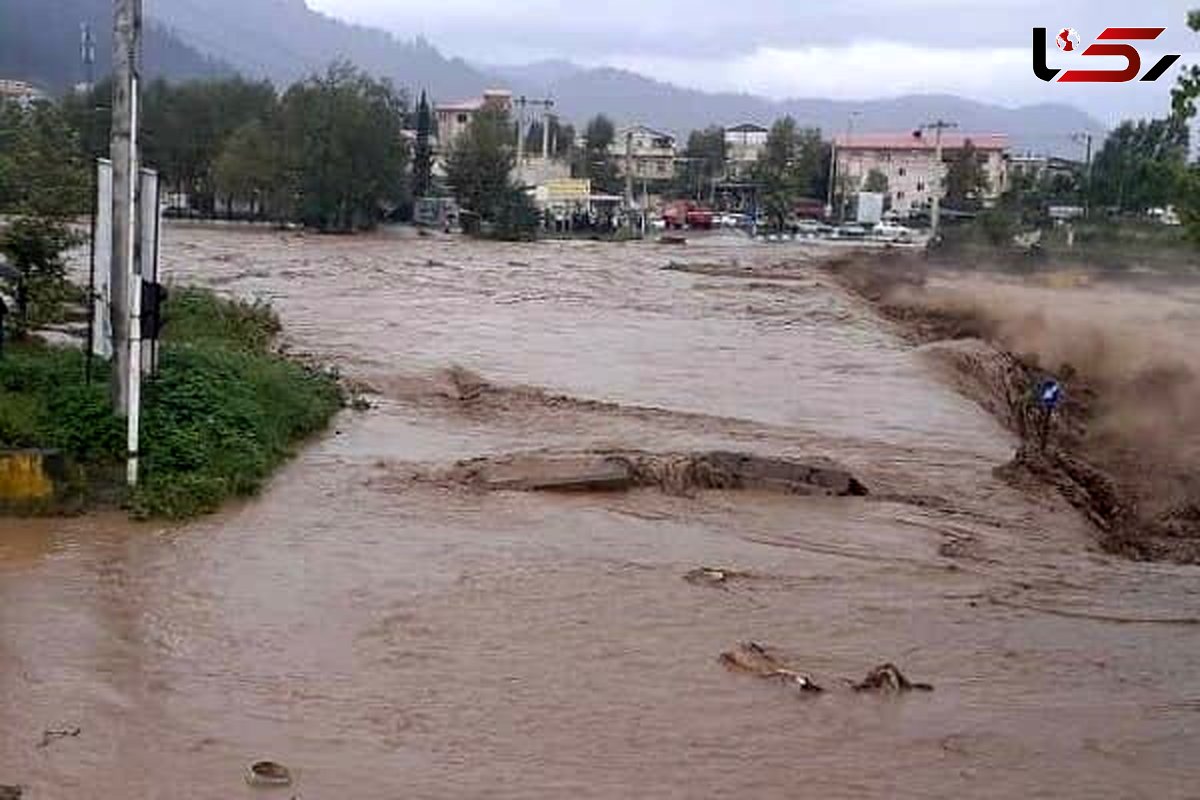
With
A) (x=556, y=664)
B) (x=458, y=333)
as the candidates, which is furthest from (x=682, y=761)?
(x=458, y=333)

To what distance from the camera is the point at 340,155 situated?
7144 centimetres

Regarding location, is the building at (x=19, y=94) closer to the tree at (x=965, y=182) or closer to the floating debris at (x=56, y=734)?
the floating debris at (x=56, y=734)

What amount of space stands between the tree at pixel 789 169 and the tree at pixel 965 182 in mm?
11608

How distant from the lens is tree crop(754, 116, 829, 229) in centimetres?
10225

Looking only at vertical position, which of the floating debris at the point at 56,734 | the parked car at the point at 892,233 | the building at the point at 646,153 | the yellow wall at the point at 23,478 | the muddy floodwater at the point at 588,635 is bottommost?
the muddy floodwater at the point at 588,635

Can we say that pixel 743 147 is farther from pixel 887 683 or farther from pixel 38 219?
pixel 887 683

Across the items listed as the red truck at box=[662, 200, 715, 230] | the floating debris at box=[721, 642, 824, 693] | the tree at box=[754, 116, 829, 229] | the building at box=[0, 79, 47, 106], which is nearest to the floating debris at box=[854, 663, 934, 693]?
the floating debris at box=[721, 642, 824, 693]

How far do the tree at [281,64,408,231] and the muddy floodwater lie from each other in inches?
2167

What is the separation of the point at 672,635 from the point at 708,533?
3.40 metres

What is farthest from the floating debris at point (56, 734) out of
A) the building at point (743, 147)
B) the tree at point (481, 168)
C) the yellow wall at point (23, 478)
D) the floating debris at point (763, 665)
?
the building at point (743, 147)

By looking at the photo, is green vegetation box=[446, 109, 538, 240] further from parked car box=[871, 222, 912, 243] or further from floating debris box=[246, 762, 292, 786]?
floating debris box=[246, 762, 292, 786]

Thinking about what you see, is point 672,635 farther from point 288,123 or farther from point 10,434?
point 288,123

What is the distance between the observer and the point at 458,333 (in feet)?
96.3

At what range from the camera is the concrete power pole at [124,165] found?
11.9 metres
